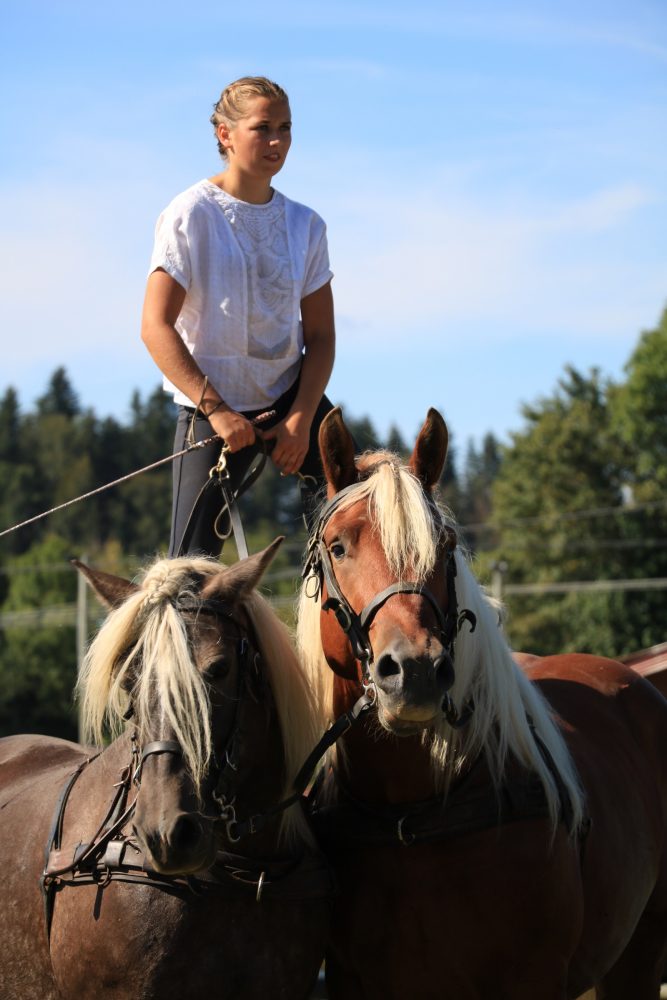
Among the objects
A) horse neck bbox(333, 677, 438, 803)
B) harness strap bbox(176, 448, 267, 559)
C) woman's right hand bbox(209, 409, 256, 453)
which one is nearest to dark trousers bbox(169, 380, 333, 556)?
harness strap bbox(176, 448, 267, 559)

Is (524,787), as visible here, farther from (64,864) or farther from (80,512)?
(80,512)

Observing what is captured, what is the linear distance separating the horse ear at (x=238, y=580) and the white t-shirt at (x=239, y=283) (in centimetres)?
121

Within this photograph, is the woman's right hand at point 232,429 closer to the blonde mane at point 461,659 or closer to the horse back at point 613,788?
the blonde mane at point 461,659

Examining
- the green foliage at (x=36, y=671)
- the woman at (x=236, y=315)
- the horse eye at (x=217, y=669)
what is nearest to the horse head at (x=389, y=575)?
the horse eye at (x=217, y=669)

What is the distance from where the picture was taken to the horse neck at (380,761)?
3986mm

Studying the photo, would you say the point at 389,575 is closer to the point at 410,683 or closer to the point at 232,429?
the point at 410,683

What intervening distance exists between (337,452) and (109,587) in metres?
0.85

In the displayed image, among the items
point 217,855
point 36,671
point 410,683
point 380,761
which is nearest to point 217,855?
point 217,855

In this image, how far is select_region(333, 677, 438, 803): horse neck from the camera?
3986mm

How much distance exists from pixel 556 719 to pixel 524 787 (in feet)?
2.75

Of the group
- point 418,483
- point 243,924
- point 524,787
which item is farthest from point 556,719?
point 243,924

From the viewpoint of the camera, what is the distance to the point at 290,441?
4.69 metres

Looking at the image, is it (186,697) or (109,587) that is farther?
(109,587)

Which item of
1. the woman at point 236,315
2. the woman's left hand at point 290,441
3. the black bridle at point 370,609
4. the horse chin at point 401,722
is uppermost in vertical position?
the woman at point 236,315
